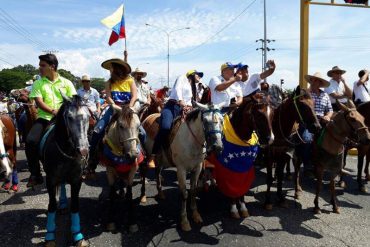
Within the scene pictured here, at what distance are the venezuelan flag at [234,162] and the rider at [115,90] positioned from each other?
1.86 meters

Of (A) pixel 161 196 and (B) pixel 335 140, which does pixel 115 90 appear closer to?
(A) pixel 161 196

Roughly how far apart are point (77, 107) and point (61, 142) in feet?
2.19

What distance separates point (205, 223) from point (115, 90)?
9.36ft

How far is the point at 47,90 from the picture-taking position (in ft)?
16.8

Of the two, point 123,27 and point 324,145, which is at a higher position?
point 123,27

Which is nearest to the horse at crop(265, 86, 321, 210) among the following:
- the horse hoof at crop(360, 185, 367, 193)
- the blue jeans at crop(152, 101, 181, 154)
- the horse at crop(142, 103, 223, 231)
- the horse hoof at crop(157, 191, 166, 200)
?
the horse at crop(142, 103, 223, 231)

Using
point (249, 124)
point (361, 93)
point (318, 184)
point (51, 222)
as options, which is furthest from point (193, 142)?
point (361, 93)

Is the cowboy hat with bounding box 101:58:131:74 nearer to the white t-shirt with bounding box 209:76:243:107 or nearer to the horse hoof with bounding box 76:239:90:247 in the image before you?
the white t-shirt with bounding box 209:76:243:107

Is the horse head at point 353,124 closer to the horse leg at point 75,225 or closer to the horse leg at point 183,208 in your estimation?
the horse leg at point 183,208

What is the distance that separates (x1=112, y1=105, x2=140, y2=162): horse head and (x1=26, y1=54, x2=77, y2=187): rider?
4.10ft

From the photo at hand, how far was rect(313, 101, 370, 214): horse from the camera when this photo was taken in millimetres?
5609

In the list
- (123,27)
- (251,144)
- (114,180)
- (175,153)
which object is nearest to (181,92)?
(175,153)

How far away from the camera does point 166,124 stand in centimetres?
584

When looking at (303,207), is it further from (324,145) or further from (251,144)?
(251,144)
